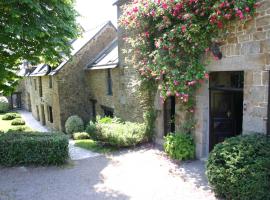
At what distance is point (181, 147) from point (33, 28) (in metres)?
6.12

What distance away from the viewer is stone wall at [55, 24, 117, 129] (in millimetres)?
18266

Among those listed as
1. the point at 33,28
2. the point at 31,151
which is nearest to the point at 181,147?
the point at 31,151

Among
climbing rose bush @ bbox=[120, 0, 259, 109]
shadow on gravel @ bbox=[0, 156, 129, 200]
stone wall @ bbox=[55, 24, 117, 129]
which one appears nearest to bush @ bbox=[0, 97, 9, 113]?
stone wall @ bbox=[55, 24, 117, 129]

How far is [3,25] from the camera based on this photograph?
27.8 feet

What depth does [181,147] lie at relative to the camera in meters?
8.12

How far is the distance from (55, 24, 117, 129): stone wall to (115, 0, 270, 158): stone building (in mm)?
10935

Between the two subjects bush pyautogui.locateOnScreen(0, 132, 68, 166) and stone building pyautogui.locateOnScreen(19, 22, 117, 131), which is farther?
stone building pyautogui.locateOnScreen(19, 22, 117, 131)

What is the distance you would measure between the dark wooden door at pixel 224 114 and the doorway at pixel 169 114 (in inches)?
83.7

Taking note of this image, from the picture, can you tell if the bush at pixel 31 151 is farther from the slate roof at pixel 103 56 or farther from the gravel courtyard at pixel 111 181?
the slate roof at pixel 103 56

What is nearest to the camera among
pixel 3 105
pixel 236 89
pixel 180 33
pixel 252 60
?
Answer: pixel 252 60

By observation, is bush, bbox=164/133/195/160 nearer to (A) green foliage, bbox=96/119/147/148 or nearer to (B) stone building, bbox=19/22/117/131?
(A) green foliage, bbox=96/119/147/148

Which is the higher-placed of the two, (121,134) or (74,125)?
(121,134)

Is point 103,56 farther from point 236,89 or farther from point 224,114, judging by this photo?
point 236,89

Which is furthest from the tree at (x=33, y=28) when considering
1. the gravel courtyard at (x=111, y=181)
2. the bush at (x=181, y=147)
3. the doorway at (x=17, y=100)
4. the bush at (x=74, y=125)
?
the doorway at (x=17, y=100)
